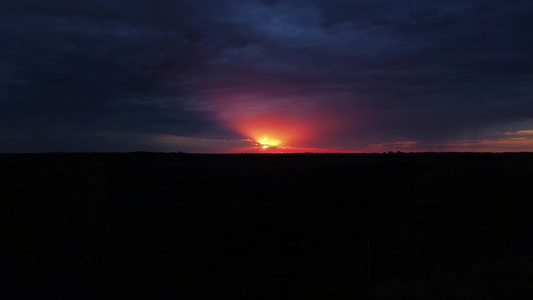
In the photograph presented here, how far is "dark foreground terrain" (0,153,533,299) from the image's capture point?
10180 mm

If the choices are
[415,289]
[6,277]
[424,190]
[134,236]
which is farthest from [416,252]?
[424,190]

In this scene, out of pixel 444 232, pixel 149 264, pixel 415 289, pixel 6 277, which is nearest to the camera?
pixel 415 289

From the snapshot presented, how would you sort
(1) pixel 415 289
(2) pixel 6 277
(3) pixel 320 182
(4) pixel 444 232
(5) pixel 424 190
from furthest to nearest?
(3) pixel 320 182
(5) pixel 424 190
(4) pixel 444 232
(2) pixel 6 277
(1) pixel 415 289

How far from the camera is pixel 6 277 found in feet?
35.4

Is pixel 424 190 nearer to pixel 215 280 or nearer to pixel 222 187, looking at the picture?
pixel 222 187

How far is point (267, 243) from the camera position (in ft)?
46.1

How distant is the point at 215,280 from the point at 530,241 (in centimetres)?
1023

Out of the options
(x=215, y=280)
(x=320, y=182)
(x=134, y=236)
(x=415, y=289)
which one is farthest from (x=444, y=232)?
(x=320, y=182)

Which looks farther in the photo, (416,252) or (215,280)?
(416,252)

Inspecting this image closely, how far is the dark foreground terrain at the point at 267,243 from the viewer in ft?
33.4

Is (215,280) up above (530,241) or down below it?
below

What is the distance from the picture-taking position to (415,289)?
955 cm

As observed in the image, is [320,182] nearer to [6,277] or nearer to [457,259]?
[457,259]

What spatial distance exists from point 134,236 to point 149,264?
3.17 metres
